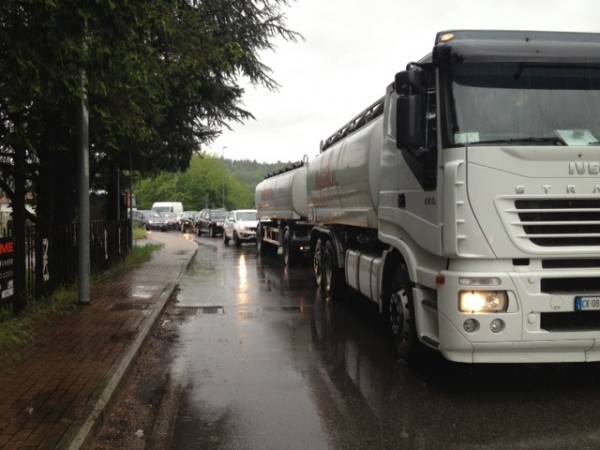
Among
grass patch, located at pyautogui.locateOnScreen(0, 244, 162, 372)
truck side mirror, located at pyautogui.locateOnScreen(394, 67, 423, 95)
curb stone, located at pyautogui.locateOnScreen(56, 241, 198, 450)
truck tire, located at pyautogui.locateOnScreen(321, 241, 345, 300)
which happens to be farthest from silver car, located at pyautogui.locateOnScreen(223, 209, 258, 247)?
truck side mirror, located at pyautogui.locateOnScreen(394, 67, 423, 95)

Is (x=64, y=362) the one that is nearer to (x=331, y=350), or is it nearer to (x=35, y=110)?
(x=331, y=350)

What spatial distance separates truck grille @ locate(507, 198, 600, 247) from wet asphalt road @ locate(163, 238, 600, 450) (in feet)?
4.71

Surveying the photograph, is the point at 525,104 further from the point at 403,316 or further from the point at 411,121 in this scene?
the point at 403,316

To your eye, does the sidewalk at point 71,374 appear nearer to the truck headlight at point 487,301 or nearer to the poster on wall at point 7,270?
the poster on wall at point 7,270

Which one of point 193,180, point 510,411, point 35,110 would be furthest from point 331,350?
point 193,180

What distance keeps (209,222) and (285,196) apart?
2506 cm

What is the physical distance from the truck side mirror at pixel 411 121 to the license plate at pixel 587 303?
1.94 meters

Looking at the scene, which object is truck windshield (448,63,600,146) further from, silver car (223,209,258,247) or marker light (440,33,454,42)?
silver car (223,209,258,247)

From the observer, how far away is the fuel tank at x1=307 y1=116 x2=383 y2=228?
8.70m

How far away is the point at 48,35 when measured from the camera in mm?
5816

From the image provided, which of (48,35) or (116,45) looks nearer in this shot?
(48,35)

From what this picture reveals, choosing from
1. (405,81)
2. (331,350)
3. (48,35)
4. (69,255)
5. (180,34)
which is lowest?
(331,350)

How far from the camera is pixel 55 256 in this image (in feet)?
37.1

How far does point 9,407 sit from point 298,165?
49.4ft
